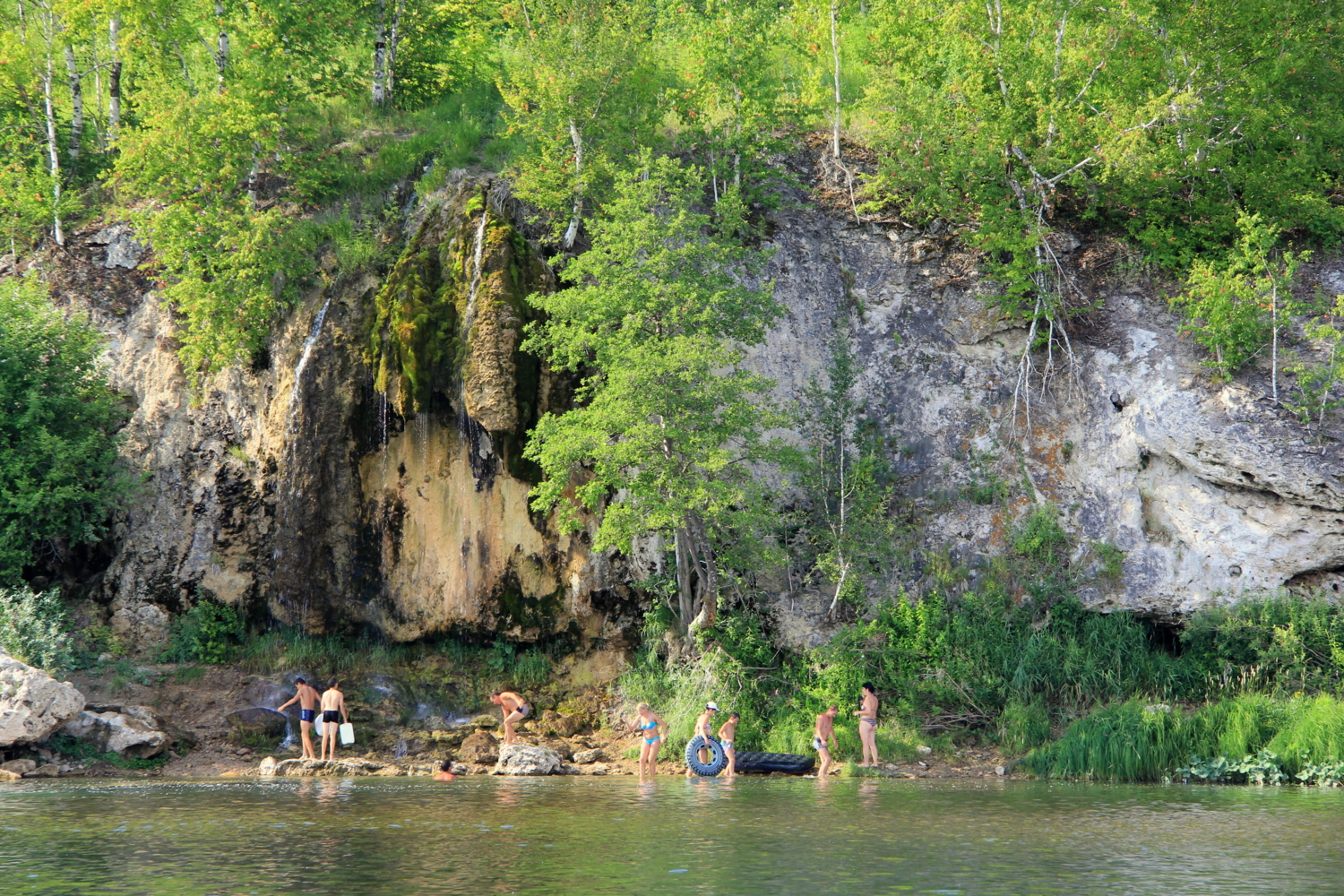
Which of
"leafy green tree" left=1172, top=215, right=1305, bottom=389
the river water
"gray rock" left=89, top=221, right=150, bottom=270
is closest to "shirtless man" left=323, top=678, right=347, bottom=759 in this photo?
the river water

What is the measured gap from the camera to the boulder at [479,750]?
20.4 metres

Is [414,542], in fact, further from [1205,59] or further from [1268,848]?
[1205,59]

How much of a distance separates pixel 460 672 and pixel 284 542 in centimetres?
492

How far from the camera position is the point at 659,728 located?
1981 cm

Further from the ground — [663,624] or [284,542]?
[284,542]

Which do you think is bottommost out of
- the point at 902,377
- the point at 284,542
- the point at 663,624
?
the point at 663,624

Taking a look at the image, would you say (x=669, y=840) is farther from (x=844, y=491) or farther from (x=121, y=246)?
(x=121, y=246)

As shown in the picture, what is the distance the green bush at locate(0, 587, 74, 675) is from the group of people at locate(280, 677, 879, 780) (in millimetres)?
4323

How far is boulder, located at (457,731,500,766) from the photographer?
20406 millimetres

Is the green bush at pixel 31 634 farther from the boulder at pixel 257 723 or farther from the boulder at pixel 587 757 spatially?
the boulder at pixel 587 757

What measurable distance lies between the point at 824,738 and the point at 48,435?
57.5ft

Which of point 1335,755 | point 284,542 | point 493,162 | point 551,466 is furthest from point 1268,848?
point 493,162

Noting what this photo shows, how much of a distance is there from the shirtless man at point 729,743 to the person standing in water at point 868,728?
2249 millimetres

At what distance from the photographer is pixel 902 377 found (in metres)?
24.8
